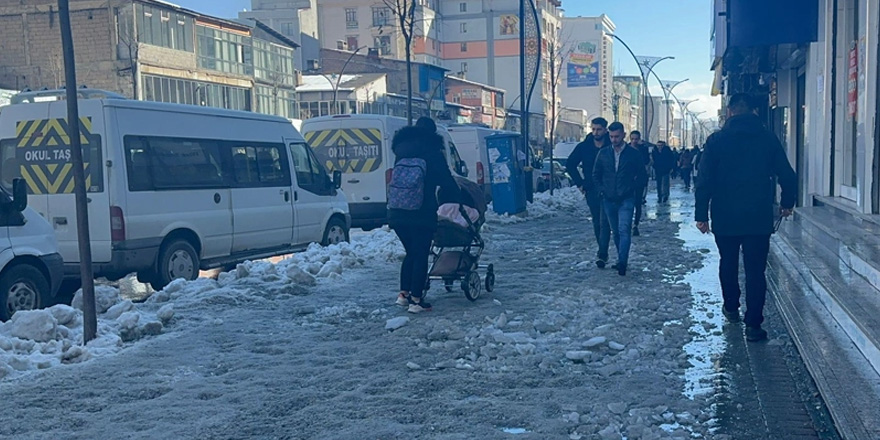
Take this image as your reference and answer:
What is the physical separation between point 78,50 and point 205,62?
635cm

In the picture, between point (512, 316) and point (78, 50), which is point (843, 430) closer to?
point (512, 316)

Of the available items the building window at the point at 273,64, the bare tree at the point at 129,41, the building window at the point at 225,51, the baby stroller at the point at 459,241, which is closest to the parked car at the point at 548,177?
the building window at the point at 225,51

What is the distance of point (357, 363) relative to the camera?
6.02 metres

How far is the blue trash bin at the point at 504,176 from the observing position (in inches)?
768

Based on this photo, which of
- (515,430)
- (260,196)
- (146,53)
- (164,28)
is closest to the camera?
(515,430)

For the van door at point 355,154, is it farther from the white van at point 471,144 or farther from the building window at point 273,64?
the building window at point 273,64

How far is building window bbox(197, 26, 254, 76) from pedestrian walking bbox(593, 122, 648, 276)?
37.7 m

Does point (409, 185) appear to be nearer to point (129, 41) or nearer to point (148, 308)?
point (148, 308)

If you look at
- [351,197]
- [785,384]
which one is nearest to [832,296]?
[785,384]

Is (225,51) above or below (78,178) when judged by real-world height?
above

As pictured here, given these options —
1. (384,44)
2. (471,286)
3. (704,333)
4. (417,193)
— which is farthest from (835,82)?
(384,44)

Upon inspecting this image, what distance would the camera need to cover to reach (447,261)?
8.36m

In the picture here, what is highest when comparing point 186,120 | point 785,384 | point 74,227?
point 186,120

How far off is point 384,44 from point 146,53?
169ft
